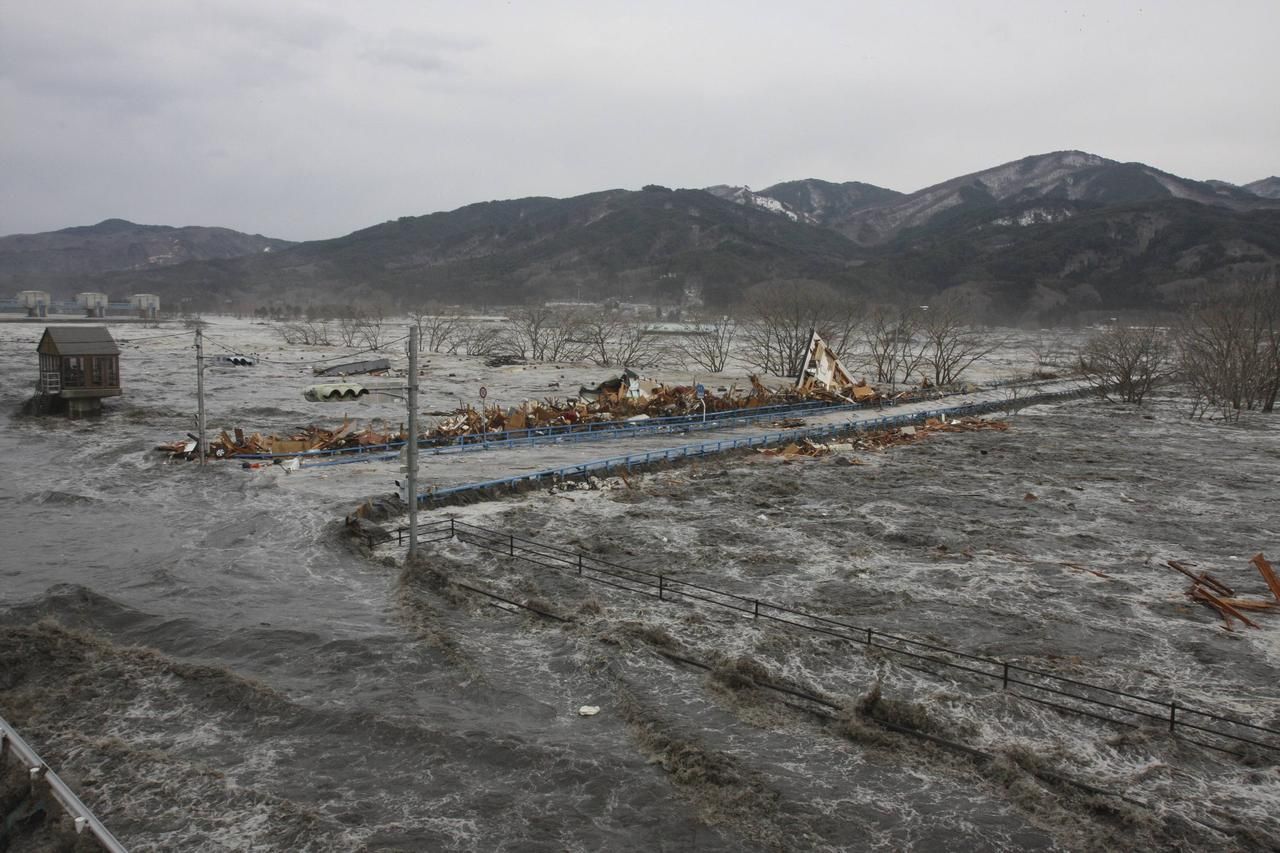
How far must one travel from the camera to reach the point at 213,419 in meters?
40.3

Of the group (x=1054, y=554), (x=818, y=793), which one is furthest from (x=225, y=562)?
(x=1054, y=554)

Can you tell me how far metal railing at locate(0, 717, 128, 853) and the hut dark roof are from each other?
118 ft

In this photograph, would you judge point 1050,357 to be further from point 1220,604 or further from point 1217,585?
point 1220,604

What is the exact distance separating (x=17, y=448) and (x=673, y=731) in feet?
103

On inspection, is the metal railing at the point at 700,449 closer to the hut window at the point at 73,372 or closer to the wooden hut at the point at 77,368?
the wooden hut at the point at 77,368

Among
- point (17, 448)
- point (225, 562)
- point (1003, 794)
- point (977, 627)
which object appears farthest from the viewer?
point (17, 448)

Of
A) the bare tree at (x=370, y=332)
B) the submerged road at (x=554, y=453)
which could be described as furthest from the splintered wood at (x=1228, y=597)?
the bare tree at (x=370, y=332)

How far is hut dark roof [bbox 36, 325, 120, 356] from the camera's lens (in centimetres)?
3928

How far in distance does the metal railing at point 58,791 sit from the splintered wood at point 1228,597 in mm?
17223

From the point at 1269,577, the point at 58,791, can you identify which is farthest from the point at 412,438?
the point at 1269,577

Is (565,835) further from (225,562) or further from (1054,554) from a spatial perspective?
(1054,554)

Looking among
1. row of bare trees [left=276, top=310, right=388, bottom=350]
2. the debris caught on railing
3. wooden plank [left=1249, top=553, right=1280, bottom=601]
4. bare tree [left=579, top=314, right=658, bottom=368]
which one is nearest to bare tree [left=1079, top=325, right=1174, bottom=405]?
the debris caught on railing

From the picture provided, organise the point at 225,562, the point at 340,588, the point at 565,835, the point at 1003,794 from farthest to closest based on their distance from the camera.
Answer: the point at 225,562, the point at 340,588, the point at 1003,794, the point at 565,835

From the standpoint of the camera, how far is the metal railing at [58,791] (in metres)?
7.27
